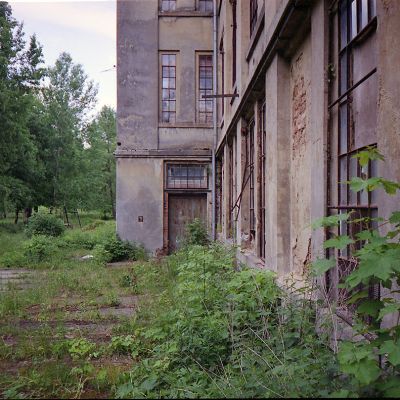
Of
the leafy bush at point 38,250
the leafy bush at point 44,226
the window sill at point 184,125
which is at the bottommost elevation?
the leafy bush at point 38,250

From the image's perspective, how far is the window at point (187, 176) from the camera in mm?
13672

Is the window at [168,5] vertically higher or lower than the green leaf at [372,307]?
higher

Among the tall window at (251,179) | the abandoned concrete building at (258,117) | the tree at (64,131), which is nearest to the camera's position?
the abandoned concrete building at (258,117)

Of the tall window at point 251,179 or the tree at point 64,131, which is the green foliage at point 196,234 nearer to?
the tall window at point 251,179

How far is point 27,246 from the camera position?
1328 centimetres

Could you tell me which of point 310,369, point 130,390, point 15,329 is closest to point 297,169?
point 310,369

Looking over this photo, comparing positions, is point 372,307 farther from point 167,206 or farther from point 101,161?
point 101,161

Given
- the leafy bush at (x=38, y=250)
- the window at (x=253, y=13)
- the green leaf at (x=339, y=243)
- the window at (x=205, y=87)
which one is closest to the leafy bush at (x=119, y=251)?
the leafy bush at (x=38, y=250)

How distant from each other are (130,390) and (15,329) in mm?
3247

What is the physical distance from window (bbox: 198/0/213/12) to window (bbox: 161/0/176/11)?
2.90 feet

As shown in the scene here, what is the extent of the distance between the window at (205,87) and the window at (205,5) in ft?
5.16

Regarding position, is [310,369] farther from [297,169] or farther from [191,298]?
[297,169]

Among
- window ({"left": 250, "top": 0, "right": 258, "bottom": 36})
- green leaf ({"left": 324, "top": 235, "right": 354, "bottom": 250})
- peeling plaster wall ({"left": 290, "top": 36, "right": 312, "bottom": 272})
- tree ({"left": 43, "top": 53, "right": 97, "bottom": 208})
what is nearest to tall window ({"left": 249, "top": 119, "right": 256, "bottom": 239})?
window ({"left": 250, "top": 0, "right": 258, "bottom": 36})

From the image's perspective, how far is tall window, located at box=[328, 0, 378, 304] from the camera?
2674mm
